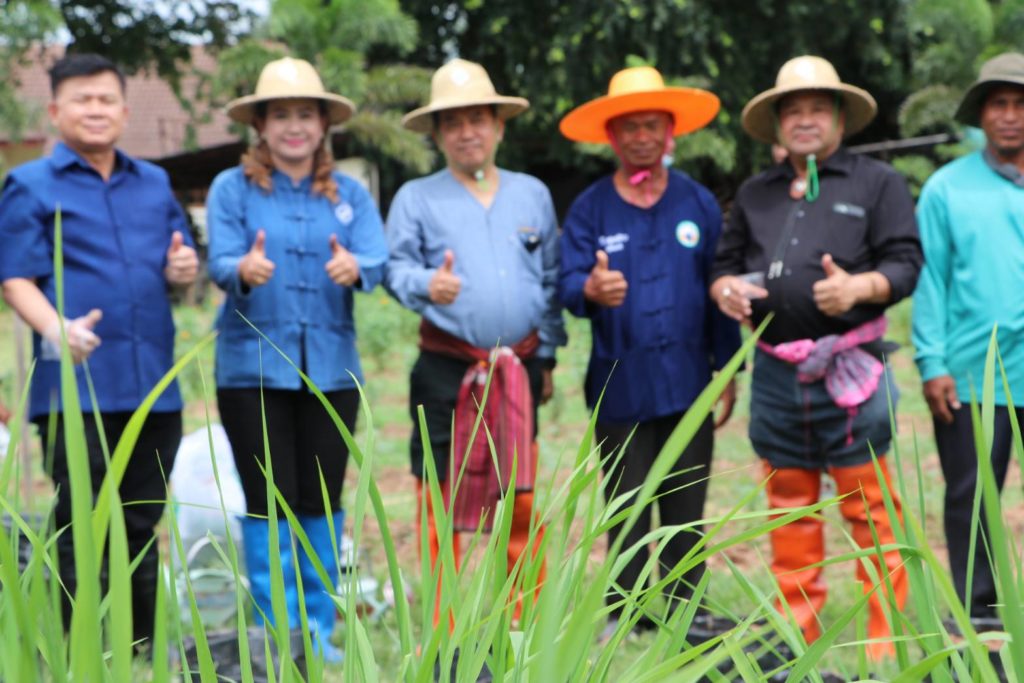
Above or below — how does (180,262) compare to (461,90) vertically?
below

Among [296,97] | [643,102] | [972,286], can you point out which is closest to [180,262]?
[296,97]

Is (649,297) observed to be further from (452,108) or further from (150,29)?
(150,29)

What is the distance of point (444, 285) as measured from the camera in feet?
11.2

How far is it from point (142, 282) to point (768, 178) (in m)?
1.83

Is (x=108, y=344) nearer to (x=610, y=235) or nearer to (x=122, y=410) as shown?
(x=122, y=410)

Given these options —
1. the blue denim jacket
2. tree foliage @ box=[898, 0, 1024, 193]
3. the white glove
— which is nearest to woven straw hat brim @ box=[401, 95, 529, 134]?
the blue denim jacket

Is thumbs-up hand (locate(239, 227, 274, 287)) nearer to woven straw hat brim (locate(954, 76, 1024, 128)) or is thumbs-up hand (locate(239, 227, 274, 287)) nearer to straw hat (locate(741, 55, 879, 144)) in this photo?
straw hat (locate(741, 55, 879, 144))

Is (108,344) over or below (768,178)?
below

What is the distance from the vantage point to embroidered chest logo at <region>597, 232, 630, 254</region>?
12.2 ft

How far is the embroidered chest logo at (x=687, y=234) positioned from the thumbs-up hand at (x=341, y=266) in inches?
38.4

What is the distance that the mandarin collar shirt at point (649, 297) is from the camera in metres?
3.71

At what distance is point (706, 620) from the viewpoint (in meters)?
3.22

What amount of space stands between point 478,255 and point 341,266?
17.5 inches

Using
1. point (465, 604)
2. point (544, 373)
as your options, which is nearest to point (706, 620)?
point (544, 373)
